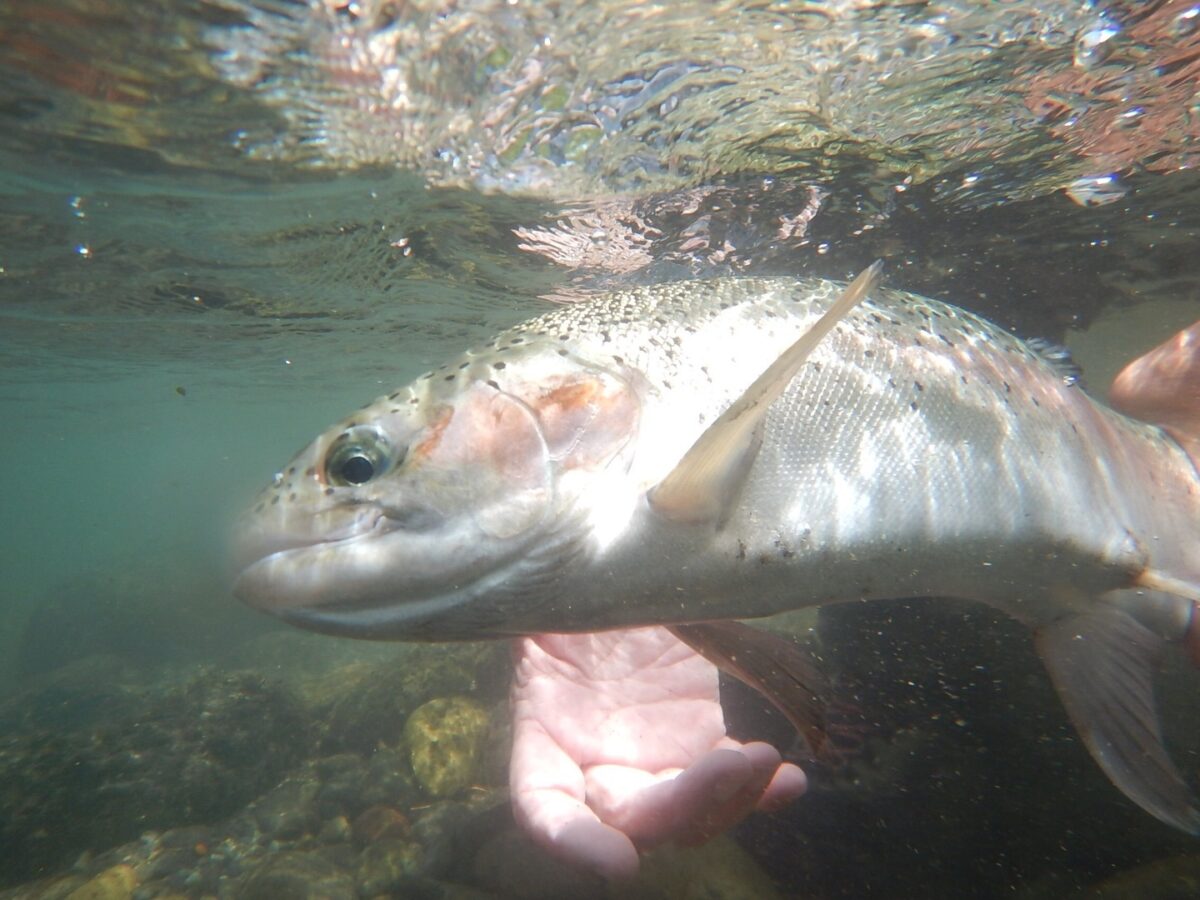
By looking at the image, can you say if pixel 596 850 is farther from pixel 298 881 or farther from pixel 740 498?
pixel 298 881

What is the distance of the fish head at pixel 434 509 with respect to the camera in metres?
1.86

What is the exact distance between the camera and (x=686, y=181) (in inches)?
309

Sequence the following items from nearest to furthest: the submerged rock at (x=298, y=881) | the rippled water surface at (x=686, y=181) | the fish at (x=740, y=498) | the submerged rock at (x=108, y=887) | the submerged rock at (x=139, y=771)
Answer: the fish at (x=740, y=498)
the rippled water surface at (x=686, y=181)
the submerged rock at (x=298, y=881)
the submerged rock at (x=108, y=887)
the submerged rock at (x=139, y=771)

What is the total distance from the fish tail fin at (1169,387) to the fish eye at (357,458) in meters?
4.07

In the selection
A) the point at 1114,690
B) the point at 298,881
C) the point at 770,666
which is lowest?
the point at 298,881

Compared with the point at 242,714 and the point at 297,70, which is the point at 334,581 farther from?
the point at 242,714

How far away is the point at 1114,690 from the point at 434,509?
2869 mm

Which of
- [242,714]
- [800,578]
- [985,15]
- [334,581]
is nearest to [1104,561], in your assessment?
[800,578]

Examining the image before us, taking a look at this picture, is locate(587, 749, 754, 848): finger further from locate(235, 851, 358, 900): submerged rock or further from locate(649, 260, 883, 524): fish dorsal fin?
locate(235, 851, 358, 900): submerged rock

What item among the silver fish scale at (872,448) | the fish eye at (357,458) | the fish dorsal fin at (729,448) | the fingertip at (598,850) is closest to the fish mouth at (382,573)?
the fish eye at (357,458)

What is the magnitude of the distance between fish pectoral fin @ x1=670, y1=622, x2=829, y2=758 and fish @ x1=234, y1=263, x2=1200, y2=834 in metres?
0.01

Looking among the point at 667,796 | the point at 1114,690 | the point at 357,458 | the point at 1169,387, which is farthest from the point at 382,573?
the point at 1169,387

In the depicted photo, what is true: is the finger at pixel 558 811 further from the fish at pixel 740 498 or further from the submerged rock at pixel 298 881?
the submerged rock at pixel 298 881

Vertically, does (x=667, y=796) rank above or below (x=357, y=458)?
below
